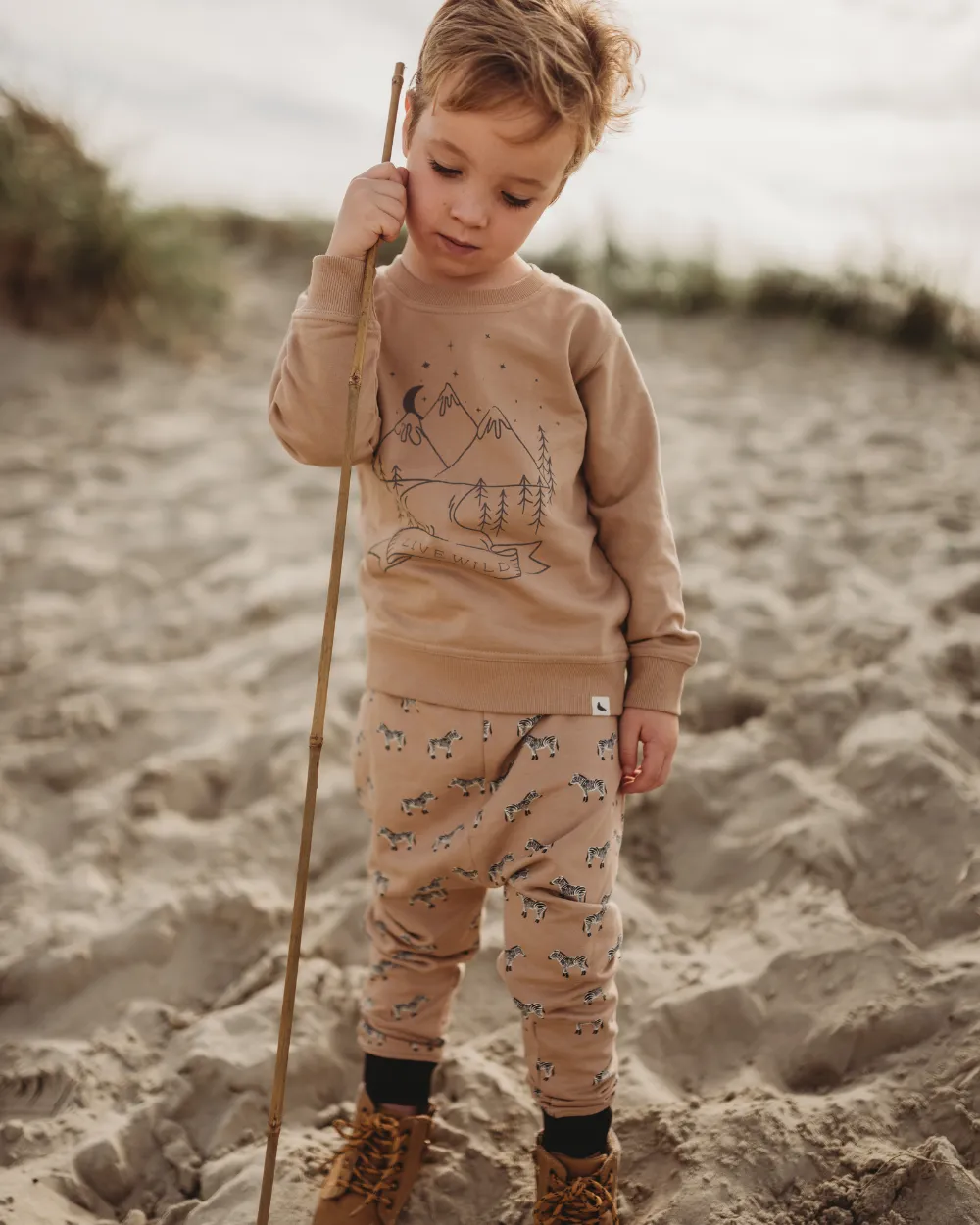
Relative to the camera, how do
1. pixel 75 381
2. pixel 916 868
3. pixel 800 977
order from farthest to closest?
pixel 75 381, pixel 916 868, pixel 800 977

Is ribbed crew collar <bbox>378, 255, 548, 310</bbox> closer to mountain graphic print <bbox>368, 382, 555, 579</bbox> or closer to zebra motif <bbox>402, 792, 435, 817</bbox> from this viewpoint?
mountain graphic print <bbox>368, 382, 555, 579</bbox>

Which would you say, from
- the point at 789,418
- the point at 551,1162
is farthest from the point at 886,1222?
the point at 789,418

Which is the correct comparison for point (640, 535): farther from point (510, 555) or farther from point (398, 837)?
point (398, 837)

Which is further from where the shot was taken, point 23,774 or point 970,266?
point 970,266

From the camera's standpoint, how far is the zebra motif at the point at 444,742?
144 cm

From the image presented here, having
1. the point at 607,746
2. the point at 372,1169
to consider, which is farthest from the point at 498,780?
the point at 372,1169

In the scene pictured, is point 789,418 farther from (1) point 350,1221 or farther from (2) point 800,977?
(1) point 350,1221

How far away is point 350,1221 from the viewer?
4.90 ft

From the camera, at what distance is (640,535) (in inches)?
59.4

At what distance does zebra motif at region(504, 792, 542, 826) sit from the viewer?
4.58ft

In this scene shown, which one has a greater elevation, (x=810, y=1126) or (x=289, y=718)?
(x=289, y=718)

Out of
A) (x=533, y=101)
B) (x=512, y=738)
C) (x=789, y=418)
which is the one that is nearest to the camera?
(x=533, y=101)

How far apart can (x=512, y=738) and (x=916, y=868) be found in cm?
96

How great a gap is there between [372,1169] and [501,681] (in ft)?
2.33
